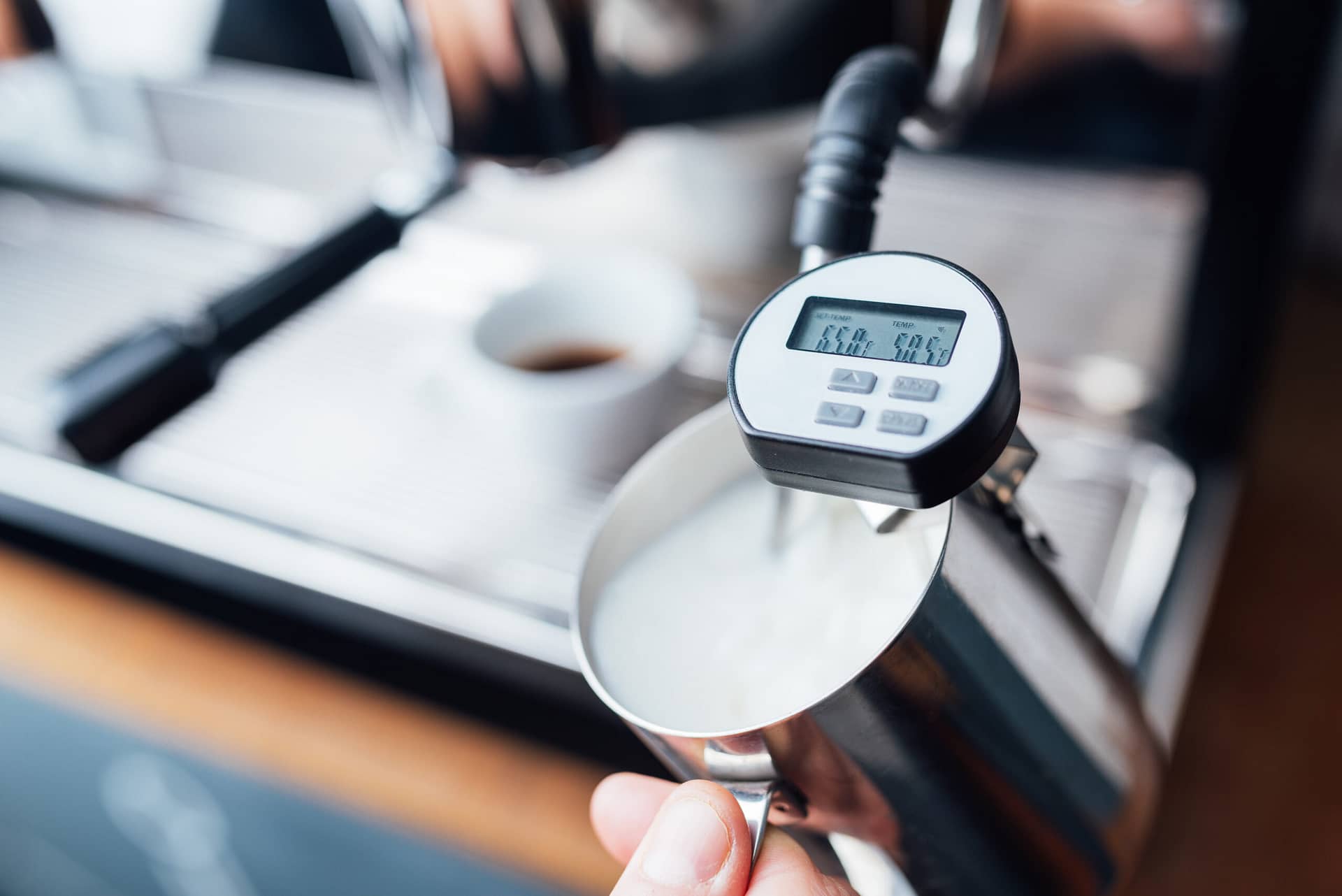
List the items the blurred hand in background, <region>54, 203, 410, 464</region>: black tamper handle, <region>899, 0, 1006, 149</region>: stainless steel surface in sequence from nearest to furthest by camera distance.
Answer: <region>899, 0, 1006, 149</region>: stainless steel surface, <region>54, 203, 410, 464</region>: black tamper handle, the blurred hand in background

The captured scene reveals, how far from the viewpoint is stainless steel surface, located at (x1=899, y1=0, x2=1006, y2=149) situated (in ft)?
1.04

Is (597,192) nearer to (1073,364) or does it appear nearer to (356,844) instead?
(1073,364)

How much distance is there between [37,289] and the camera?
22.2 inches

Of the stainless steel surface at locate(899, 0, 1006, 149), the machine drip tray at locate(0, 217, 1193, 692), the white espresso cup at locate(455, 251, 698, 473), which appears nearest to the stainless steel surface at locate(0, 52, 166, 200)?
the machine drip tray at locate(0, 217, 1193, 692)

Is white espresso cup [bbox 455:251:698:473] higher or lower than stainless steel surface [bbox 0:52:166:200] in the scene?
lower

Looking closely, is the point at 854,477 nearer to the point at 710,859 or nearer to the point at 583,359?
the point at 710,859

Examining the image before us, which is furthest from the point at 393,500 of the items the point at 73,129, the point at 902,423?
the point at 73,129

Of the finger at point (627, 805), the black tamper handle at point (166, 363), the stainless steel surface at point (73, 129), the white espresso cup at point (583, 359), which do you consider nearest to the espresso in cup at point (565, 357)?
the white espresso cup at point (583, 359)

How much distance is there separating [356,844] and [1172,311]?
0.49m

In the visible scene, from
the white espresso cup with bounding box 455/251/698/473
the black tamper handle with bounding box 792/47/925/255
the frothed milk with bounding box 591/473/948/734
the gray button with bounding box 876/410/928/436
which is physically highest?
the black tamper handle with bounding box 792/47/925/255

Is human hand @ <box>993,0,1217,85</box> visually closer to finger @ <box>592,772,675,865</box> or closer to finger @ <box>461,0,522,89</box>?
finger @ <box>461,0,522,89</box>

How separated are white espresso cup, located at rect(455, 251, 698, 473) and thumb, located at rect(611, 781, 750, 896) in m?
0.20

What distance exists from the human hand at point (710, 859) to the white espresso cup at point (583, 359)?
0.65 ft

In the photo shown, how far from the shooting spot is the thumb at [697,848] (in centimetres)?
21
